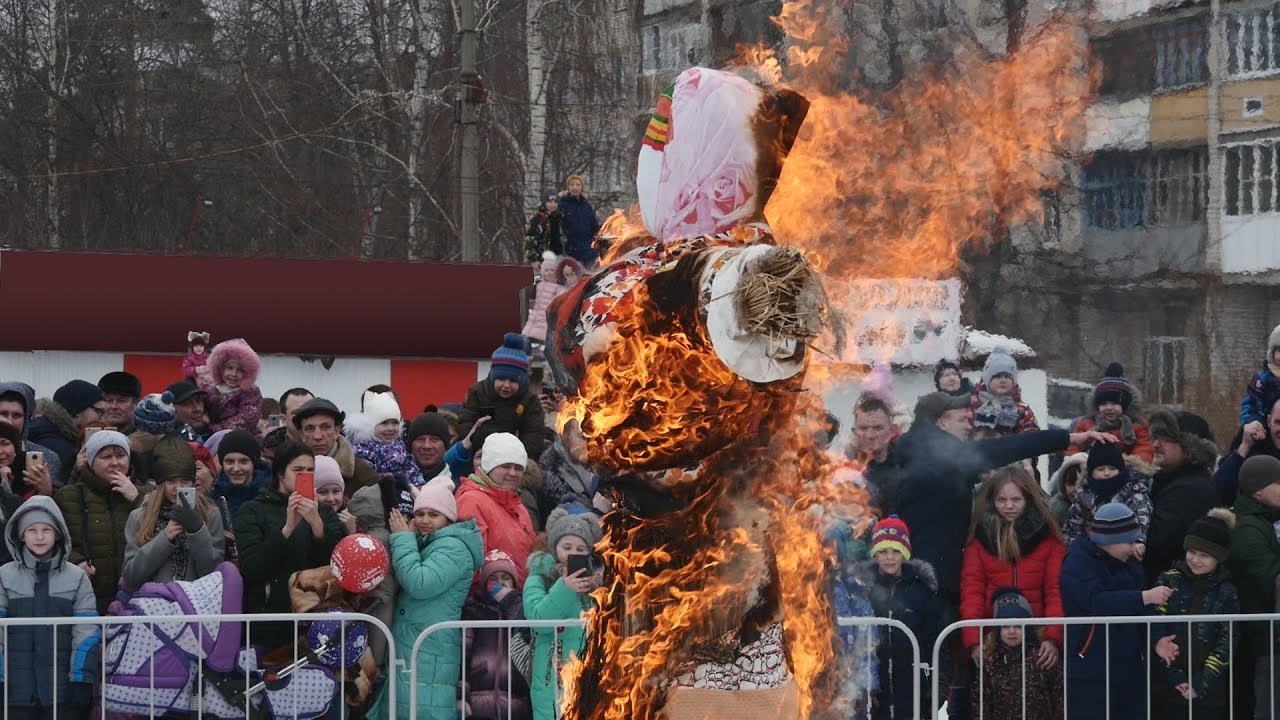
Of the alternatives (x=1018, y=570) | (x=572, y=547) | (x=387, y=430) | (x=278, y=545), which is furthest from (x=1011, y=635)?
(x=387, y=430)

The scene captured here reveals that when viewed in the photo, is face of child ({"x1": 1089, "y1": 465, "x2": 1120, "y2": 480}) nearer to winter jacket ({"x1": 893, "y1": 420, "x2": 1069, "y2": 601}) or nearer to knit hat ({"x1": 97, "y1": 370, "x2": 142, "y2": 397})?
winter jacket ({"x1": 893, "y1": 420, "x2": 1069, "y2": 601})

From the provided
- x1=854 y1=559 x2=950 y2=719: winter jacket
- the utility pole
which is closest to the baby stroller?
x1=854 y1=559 x2=950 y2=719: winter jacket

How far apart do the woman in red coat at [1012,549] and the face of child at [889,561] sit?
300 mm

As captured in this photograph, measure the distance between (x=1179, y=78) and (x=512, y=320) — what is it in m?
14.3

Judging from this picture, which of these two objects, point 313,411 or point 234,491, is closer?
point 234,491

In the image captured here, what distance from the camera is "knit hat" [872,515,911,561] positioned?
7750mm

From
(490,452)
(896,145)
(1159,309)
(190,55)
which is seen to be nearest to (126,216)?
(190,55)

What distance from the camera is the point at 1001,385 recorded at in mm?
8562

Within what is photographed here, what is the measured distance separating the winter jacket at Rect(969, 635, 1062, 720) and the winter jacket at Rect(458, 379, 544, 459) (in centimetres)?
258

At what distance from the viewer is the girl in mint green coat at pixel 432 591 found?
7289 mm

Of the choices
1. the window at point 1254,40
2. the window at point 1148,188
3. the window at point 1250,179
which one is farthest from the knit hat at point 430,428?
the window at point 1250,179

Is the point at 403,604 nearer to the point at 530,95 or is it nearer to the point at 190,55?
the point at 530,95

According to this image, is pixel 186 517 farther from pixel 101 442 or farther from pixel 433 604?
pixel 433 604

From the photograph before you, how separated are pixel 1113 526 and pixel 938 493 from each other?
0.73 metres
